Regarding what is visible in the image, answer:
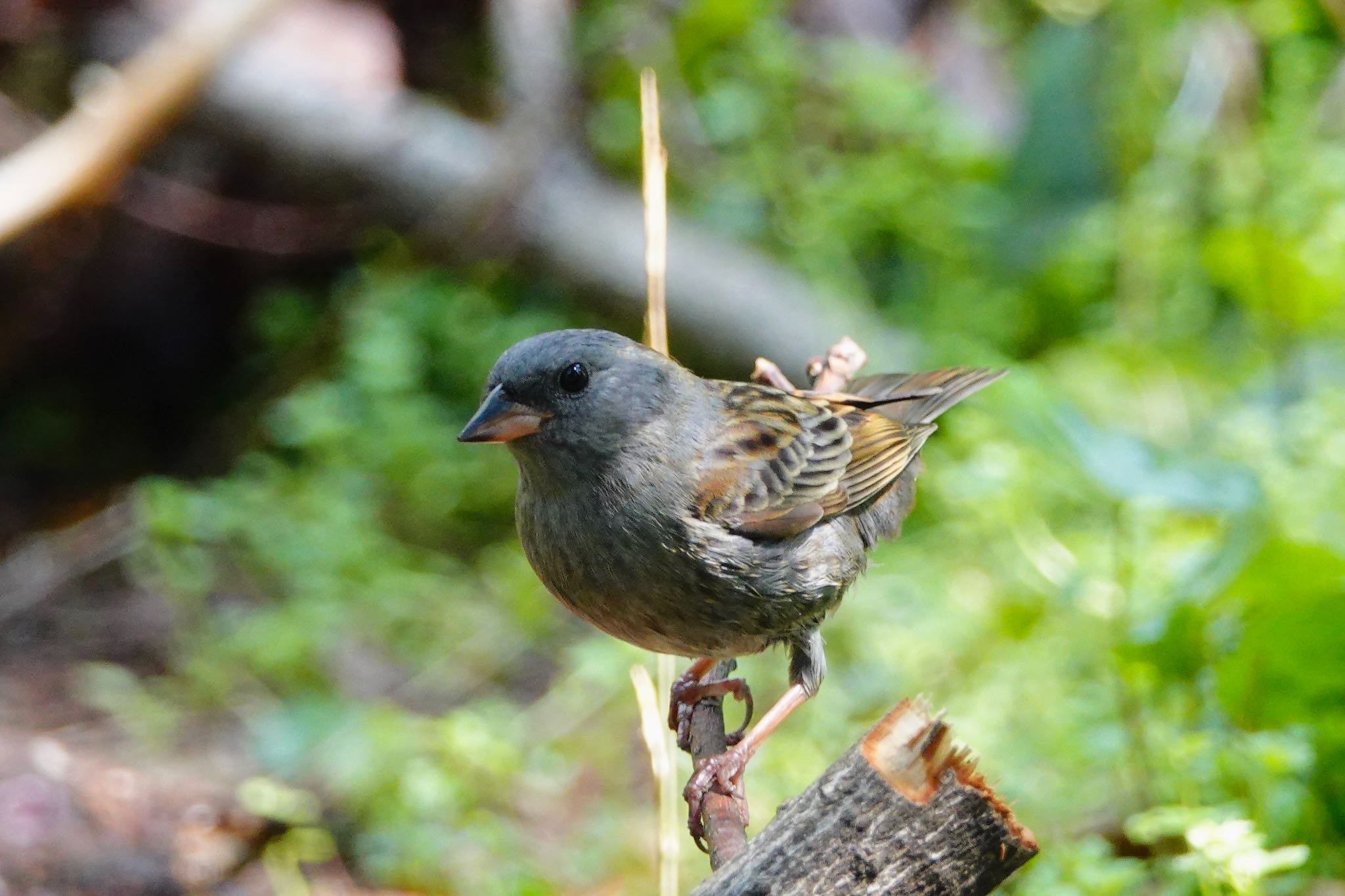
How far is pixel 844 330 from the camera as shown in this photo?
575cm

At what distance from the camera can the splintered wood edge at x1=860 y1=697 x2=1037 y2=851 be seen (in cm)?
169

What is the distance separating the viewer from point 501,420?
2.51 meters

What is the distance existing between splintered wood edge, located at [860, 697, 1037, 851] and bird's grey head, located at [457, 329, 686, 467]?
102 centimetres

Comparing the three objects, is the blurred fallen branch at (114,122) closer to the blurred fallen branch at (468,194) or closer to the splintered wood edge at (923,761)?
the blurred fallen branch at (468,194)

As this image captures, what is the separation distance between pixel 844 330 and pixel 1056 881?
3.23 m

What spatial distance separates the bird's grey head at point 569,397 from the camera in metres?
2.53

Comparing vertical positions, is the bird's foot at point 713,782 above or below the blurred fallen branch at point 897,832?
above

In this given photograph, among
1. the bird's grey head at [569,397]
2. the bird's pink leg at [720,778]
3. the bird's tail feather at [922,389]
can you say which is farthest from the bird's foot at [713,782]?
the bird's tail feather at [922,389]

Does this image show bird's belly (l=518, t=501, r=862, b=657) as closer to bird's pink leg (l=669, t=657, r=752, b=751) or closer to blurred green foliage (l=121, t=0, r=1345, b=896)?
bird's pink leg (l=669, t=657, r=752, b=751)

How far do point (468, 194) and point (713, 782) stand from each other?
412 cm

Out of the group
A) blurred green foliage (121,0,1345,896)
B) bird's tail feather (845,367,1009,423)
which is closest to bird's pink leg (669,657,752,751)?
blurred green foliage (121,0,1345,896)

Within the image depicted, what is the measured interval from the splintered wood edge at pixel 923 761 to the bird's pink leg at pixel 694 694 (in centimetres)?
110

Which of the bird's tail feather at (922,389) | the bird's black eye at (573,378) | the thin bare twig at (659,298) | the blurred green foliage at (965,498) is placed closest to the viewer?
the thin bare twig at (659,298)

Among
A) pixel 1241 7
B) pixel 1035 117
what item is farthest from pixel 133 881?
pixel 1241 7
